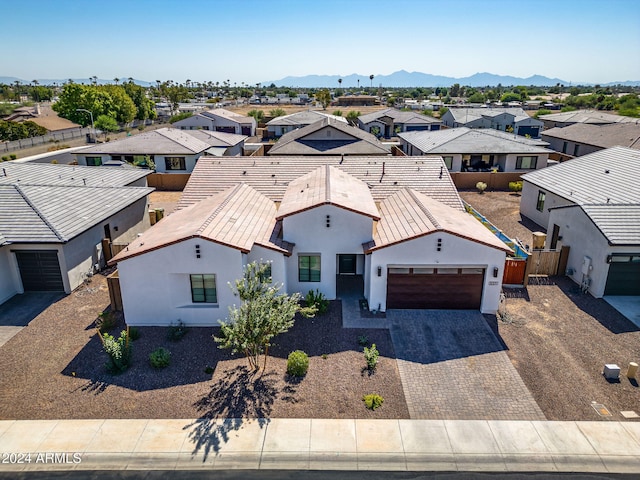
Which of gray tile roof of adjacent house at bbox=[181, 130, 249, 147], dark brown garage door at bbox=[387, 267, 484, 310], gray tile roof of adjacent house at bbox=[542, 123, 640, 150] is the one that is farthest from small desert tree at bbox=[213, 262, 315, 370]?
gray tile roof of adjacent house at bbox=[542, 123, 640, 150]

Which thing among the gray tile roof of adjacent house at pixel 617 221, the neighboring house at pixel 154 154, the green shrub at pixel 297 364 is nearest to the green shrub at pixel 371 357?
the green shrub at pixel 297 364

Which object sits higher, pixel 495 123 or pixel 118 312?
pixel 495 123

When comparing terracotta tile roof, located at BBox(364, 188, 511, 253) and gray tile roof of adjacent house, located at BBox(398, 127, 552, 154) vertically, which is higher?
gray tile roof of adjacent house, located at BBox(398, 127, 552, 154)

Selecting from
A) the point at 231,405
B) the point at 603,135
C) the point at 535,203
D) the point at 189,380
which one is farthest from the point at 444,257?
the point at 603,135

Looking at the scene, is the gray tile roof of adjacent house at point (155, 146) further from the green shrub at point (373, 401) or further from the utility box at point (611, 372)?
the utility box at point (611, 372)

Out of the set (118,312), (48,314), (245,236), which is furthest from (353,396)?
(48,314)

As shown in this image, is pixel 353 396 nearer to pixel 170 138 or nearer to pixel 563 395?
pixel 563 395

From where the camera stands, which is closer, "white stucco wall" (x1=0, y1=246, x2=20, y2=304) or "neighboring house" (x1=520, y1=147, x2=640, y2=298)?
"neighboring house" (x1=520, y1=147, x2=640, y2=298)

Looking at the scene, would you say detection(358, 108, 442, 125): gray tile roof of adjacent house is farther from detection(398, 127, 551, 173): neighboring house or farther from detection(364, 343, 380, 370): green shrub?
detection(364, 343, 380, 370): green shrub
